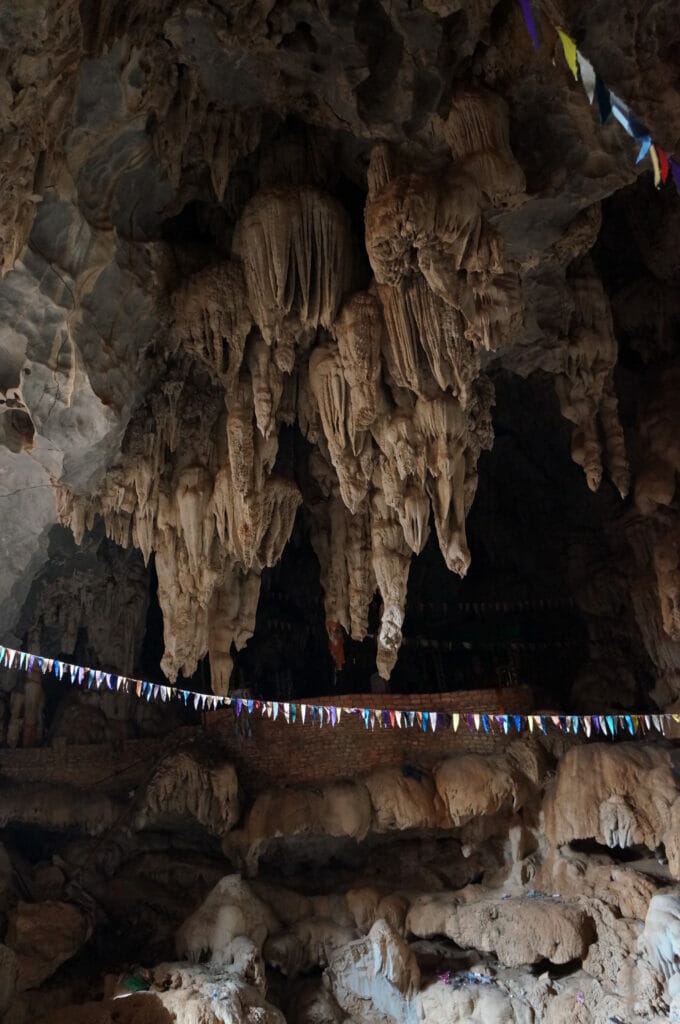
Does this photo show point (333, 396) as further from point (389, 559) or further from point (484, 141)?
point (484, 141)

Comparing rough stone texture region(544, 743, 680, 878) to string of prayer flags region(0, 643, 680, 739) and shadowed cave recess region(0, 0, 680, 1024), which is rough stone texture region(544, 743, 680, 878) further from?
string of prayer flags region(0, 643, 680, 739)

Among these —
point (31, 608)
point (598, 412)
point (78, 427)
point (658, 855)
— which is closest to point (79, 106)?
point (78, 427)

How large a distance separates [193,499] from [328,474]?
1.94 m

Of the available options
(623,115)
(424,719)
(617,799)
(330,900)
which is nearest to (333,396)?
(623,115)

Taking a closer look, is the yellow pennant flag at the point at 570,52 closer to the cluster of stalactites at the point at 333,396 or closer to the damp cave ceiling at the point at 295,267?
the damp cave ceiling at the point at 295,267

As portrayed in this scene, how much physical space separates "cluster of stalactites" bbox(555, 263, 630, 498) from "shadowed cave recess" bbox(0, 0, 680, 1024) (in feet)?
0.15

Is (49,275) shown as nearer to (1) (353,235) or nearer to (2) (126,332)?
(2) (126,332)

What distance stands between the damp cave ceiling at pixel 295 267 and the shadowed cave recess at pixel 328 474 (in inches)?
1.3

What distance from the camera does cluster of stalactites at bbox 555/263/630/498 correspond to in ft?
26.7

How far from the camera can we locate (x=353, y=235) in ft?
23.7

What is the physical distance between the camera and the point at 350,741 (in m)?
12.0

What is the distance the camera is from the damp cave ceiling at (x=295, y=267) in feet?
17.6

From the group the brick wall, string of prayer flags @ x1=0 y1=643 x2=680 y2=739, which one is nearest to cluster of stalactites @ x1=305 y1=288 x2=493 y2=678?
string of prayer flags @ x1=0 y1=643 x2=680 y2=739

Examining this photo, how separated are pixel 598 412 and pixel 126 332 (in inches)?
208
